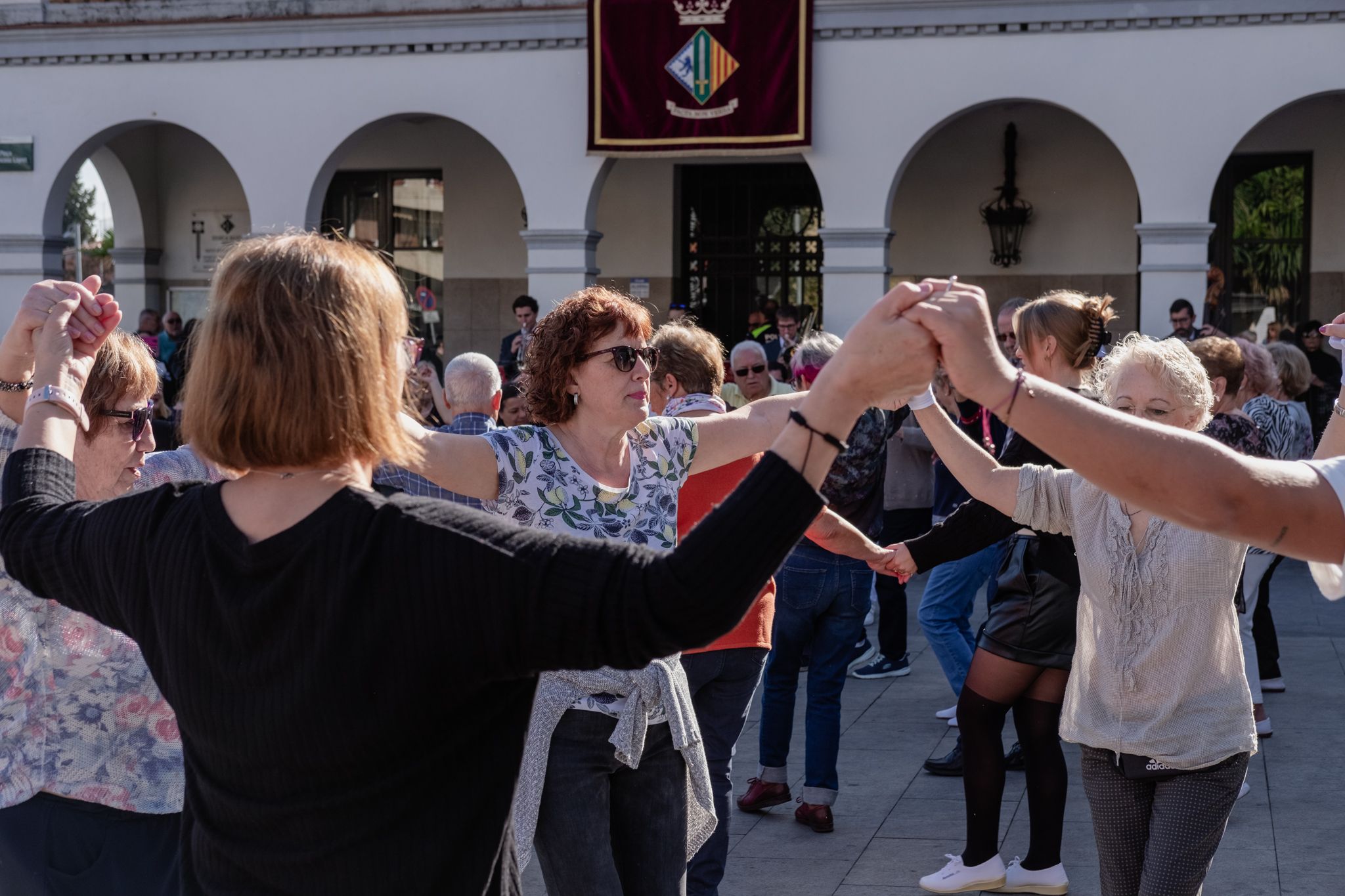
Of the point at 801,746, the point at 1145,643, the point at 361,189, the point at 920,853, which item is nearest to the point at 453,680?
the point at 1145,643

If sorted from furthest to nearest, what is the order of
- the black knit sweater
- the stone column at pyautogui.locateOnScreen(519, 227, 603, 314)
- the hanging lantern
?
the hanging lantern < the stone column at pyautogui.locateOnScreen(519, 227, 603, 314) < the black knit sweater

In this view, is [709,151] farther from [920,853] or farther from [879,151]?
[920,853]

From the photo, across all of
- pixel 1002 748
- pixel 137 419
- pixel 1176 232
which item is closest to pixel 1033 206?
pixel 1176 232

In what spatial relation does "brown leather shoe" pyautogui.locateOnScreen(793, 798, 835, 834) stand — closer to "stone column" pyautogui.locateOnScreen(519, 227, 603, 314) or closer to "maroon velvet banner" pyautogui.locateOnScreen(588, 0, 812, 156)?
"maroon velvet banner" pyautogui.locateOnScreen(588, 0, 812, 156)

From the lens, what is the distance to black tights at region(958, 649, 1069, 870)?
184 inches

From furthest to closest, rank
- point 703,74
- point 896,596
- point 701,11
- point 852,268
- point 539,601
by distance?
point 852,268
point 703,74
point 701,11
point 896,596
point 539,601

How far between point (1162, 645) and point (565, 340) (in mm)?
1652

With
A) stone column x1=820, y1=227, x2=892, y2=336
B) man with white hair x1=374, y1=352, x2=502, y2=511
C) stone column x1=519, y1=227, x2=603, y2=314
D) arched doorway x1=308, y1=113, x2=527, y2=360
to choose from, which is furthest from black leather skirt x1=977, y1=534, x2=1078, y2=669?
arched doorway x1=308, y1=113, x2=527, y2=360

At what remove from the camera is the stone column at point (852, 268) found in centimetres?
1455

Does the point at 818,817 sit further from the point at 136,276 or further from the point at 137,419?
the point at 136,276

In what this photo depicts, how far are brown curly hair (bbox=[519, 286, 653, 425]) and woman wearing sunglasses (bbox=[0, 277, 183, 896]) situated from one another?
111 cm

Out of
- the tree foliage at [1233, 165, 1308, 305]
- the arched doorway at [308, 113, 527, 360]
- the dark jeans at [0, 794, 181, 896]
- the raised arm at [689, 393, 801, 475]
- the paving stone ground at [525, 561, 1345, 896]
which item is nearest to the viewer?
the dark jeans at [0, 794, 181, 896]

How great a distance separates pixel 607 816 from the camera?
11.1 feet

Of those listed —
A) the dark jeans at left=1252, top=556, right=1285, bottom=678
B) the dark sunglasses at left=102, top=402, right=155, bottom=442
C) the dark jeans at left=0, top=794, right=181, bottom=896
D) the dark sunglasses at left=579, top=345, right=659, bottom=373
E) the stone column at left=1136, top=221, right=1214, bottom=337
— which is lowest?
the dark jeans at left=1252, top=556, right=1285, bottom=678
